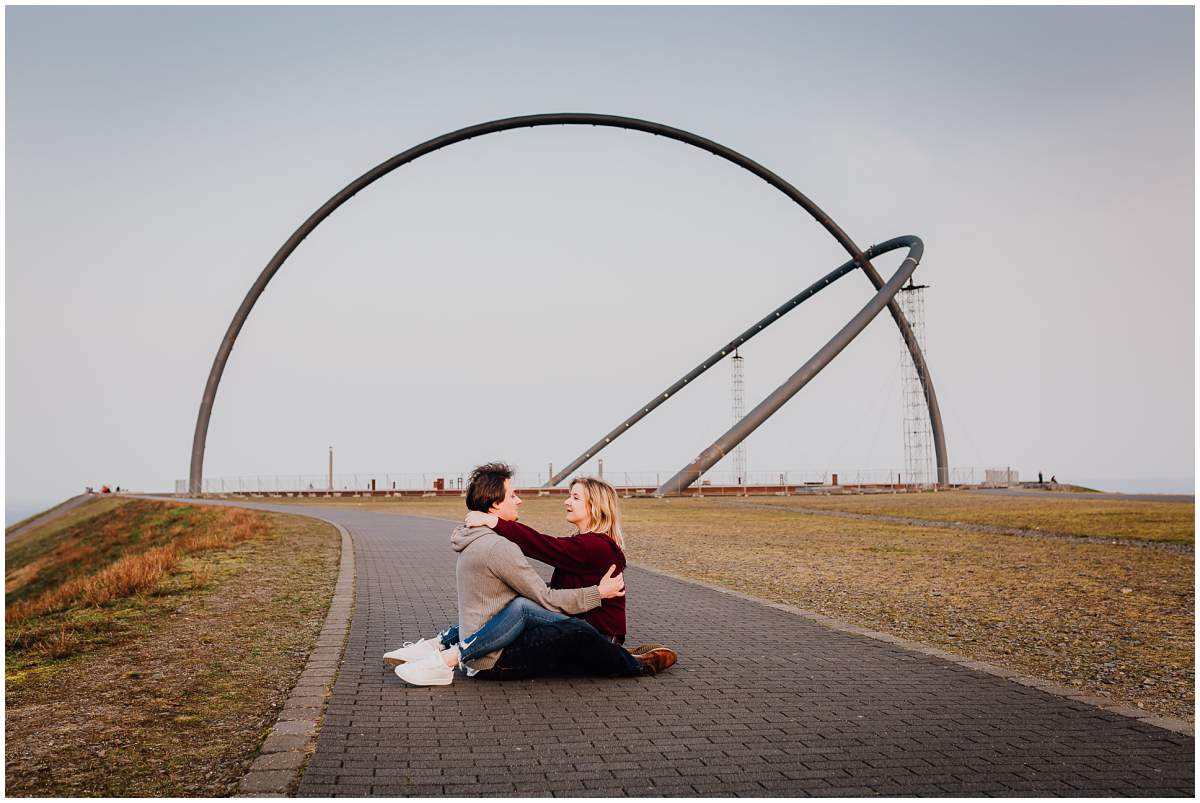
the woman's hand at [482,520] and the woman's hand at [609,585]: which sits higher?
the woman's hand at [482,520]

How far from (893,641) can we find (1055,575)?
21.7 feet

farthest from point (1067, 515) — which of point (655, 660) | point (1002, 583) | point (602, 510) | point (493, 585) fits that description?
point (493, 585)

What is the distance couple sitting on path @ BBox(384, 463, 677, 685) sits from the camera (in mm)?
6844

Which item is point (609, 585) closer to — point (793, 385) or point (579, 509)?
point (579, 509)

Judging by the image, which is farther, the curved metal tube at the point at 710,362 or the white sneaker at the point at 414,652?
the curved metal tube at the point at 710,362

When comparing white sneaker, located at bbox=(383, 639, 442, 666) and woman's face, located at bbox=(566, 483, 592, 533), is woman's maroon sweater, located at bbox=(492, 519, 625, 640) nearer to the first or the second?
woman's face, located at bbox=(566, 483, 592, 533)

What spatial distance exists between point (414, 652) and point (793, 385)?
47901 millimetres

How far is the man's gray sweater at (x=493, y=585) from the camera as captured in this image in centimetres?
679

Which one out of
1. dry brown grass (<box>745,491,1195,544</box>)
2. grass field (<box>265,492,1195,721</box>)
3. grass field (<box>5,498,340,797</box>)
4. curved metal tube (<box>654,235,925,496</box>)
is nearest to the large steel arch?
curved metal tube (<box>654,235,925,496</box>)

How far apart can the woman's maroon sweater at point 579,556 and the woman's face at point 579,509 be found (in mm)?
112

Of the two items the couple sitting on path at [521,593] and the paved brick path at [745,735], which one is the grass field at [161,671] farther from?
the couple sitting on path at [521,593]

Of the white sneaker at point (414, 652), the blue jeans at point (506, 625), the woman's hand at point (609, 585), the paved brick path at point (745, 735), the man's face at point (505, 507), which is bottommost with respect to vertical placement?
the paved brick path at point (745, 735)

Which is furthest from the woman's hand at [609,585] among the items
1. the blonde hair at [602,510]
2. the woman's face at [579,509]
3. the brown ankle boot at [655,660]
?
the brown ankle boot at [655,660]

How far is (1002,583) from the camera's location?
13.3 m
